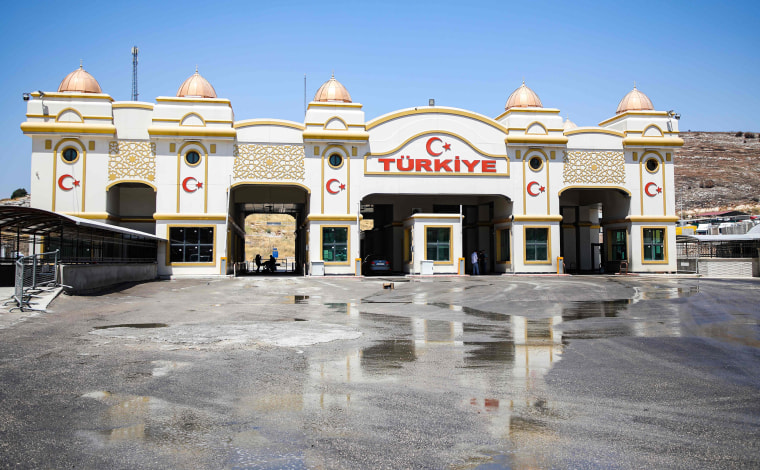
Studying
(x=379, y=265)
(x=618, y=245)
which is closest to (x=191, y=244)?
(x=379, y=265)

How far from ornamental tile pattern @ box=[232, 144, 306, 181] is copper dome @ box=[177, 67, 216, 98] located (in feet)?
13.0

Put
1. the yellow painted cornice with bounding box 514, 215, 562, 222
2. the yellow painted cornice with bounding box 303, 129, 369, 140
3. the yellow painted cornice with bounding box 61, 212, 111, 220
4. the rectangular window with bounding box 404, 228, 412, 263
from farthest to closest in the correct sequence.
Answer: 1. the rectangular window with bounding box 404, 228, 412, 263
2. the yellow painted cornice with bounding box 514, 215, 562, 222
3. the yellow painted cornice with bounding box 303, 129, 369, 140
4. the yellow painted cornice with bounding box 61, 212, 111, 220

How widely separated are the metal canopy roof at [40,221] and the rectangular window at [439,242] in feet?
57.8

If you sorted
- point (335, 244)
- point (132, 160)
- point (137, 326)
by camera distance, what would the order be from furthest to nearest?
point (335, 244) < point (132, 160) < point (137, 326)

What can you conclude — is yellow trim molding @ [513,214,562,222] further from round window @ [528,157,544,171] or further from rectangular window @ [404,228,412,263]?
rectangular window @ [404,228,412,263]

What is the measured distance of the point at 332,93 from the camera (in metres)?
34.5

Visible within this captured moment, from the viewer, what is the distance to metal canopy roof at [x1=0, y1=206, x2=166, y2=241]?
710 inches

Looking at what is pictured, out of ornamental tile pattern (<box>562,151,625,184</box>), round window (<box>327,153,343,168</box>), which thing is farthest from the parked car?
ornamental tile pattern (<box>562,151,625,184</box>)

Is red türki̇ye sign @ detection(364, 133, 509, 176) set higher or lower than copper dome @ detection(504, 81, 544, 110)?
lower

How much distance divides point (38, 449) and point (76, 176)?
101 feet

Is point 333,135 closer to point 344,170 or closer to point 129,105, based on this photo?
point 344,170

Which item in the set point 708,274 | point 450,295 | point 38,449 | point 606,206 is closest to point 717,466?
point 38,449

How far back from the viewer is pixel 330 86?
34.8m

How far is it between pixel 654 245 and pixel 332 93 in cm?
2240
